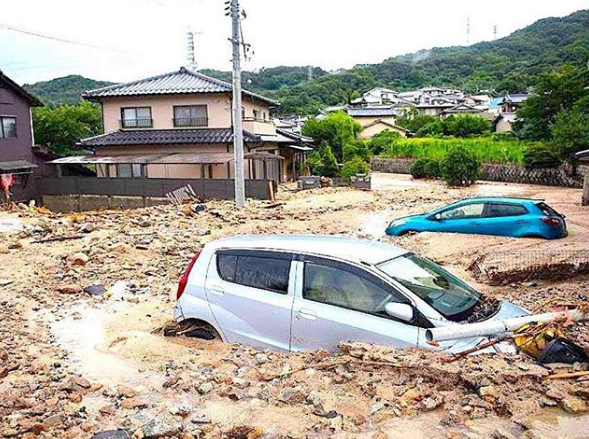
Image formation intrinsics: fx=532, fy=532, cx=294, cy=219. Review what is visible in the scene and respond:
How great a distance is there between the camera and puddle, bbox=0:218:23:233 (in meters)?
16.2

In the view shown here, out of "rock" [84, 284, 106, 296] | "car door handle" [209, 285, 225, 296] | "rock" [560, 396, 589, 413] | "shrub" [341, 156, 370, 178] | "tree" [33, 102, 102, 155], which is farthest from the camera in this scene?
"tree" [33, 102, 102, 155]

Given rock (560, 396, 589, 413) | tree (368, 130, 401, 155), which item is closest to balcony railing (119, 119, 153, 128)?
tree (368, 130, 401, 155)

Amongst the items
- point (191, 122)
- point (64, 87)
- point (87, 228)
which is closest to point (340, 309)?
point (87, 228)

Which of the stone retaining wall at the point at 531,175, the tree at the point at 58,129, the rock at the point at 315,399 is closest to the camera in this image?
the rock at the point at 315,399

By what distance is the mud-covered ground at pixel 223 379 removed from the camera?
146 inches

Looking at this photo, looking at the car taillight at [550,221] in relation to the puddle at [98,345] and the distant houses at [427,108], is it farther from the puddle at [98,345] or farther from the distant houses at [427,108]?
the distant houses at [427,108]

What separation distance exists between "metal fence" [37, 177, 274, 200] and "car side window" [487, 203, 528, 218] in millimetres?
11255

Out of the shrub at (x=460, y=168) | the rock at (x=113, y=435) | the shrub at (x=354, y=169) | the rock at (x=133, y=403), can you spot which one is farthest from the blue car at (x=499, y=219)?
the shrub at (x=354, y=169)

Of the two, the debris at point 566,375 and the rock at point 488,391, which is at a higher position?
the debris at point 566,375

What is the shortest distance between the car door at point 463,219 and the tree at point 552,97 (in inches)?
858

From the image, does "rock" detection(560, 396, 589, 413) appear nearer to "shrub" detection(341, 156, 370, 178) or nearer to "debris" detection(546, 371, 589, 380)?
"debris" detection(546, 371, 589, 380)

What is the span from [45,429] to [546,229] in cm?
1087

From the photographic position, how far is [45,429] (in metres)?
4.00

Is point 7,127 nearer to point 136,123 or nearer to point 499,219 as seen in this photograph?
point 136,123
